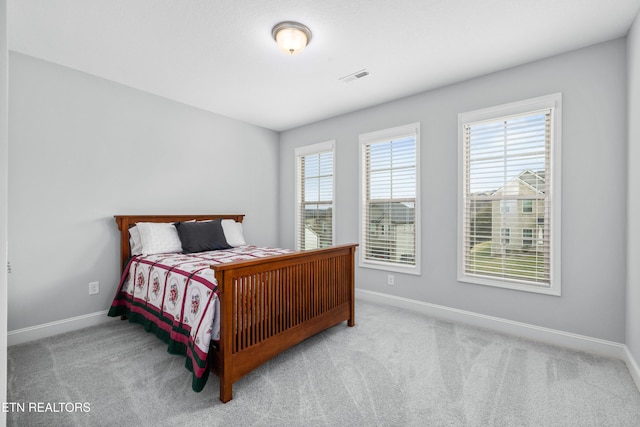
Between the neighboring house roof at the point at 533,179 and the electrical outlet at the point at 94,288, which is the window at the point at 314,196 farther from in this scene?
the electrical outlet at the point at 94,288

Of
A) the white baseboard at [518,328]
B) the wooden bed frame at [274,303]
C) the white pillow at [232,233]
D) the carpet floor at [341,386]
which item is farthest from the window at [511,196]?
the white pillow at [232,233]

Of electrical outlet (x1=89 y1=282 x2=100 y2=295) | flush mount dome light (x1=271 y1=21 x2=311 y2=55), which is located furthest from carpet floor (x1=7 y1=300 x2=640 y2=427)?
flush mount dome light (x1=271 y1=21 x2=311 y2=55)

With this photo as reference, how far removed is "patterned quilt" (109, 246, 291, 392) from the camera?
6.19 feet

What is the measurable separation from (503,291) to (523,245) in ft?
1.58

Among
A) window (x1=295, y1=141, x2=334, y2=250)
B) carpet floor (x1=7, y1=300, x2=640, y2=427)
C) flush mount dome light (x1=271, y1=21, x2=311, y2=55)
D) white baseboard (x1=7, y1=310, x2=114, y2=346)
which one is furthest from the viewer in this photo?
window (x1=295, y1=141, x2=334, y2=250)

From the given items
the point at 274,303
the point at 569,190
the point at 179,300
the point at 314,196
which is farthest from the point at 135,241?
the point at 569,190

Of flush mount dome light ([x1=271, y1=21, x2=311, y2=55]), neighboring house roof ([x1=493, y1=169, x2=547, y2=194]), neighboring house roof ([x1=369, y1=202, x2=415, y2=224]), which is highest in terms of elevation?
flush mount dome light ([x1=271, y1=21, x2=311, y2=55])

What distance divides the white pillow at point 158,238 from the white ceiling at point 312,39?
1517mm

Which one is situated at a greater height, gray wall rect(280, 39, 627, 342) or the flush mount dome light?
the flush mount dome light

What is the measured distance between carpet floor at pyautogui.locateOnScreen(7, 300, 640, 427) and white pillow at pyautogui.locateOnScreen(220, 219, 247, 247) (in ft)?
4.52

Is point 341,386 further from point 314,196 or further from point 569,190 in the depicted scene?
point 314,196

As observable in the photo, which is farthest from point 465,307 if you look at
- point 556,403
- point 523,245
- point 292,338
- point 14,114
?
point 14,114

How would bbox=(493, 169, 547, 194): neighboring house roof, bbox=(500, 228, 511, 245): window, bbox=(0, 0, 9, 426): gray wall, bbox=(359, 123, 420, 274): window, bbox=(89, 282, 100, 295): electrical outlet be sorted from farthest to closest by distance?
bbox=(359, 123, 420, 274): window → bbox=(89, 282, 100, 295): electrical outlet → bbox=(500, 228, 511, 245): window → bbox=(493, 169, 547, 194): neighboring house roof → bbox=(0, 0, 9, 426): gray wall

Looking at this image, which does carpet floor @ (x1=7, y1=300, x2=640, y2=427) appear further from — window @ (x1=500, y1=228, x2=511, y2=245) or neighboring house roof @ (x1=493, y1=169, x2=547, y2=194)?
neighboring house roof @ (x1=493, y1=169, x2=547, y2=194)
